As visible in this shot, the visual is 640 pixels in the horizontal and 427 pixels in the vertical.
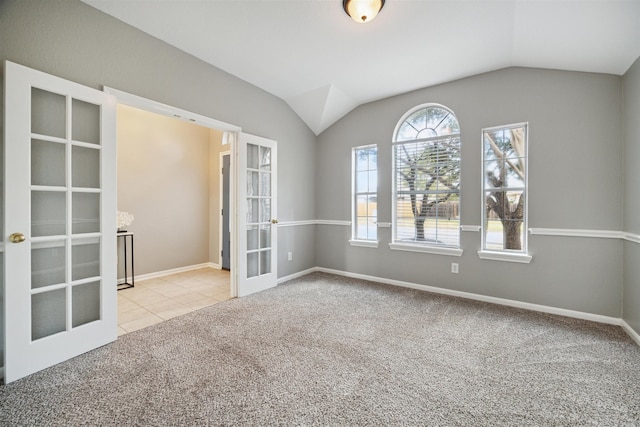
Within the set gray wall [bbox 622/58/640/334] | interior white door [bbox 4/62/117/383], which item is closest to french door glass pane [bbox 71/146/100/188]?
interior white door [bbox 4/62/117/383]

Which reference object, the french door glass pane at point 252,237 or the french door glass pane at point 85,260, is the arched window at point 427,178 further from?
the french door glass pane at point 85,260

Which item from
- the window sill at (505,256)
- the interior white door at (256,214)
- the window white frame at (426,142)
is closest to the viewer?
the window sill at (505,256)

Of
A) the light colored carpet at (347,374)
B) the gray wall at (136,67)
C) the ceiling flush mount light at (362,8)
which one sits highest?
the ceiling flush mount light at (362,8)

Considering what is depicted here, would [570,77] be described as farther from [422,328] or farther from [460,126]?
[422,328]

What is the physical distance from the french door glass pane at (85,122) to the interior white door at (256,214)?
4.80 feet

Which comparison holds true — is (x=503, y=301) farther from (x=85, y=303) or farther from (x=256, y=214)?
(x=85, y=303)

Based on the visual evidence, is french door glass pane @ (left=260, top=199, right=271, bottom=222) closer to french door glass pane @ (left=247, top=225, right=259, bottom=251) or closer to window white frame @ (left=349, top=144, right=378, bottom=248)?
french door glass pane @ (left=247, top=225, right=259, bottom=251)

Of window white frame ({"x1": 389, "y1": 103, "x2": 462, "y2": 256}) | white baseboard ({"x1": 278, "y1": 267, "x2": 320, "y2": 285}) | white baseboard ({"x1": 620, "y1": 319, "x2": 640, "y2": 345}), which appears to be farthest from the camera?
white baseboard ({"x1": 278, "y1": 267, "x2": 320, "y2": 285})

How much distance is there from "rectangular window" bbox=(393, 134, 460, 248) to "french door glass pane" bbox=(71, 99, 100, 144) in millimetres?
3530

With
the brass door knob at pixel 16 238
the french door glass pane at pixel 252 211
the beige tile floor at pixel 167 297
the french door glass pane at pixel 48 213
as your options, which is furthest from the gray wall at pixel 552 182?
the brass door knob at pixel 16 238

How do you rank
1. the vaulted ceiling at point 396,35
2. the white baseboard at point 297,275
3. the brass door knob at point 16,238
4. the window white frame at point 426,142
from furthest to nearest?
the white baseboard at point 297,275 < the window white frame at point 426,142 < the vaulted ceiling at point 396,35 < the brass door knob at point 16,238

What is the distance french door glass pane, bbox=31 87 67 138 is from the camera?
1950 mm

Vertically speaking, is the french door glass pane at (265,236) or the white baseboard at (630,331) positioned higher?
the french door glass pane at (265,236)

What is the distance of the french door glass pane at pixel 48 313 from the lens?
197 cm
